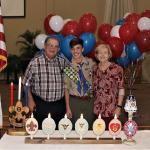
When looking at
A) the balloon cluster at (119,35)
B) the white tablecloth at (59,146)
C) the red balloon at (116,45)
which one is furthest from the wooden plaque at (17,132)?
the red balloon at (116,45)

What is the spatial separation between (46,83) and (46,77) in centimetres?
6

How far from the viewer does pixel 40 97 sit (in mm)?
3852

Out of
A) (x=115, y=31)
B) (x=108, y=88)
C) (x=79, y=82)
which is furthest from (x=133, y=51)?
(x=108, y=88)

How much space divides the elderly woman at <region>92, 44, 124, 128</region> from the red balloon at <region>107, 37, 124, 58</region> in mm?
2002

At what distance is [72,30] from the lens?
575cm

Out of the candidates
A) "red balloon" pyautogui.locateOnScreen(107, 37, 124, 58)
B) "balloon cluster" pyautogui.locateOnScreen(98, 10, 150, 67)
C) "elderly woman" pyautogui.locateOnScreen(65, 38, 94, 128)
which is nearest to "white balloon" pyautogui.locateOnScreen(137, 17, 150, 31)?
"balloon cluster" pyautogui.locateOnScreen(98, 10, 150, 67)

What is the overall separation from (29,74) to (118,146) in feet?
5.10

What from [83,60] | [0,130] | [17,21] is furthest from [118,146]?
[17,21]

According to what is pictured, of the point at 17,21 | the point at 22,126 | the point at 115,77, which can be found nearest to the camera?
the point at 22,126

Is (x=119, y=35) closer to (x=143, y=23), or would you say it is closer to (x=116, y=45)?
(x=116, y=45)

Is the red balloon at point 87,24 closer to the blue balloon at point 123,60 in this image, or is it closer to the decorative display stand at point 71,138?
the blue balloon at point 123,60

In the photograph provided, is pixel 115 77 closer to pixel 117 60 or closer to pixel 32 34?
Result: pixel 117 60

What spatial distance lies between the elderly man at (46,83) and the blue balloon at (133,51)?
216 centimetres

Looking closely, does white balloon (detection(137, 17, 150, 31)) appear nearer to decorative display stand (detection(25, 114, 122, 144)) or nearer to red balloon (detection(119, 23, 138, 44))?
red balloon (detection(119, 23, 138, 44))
